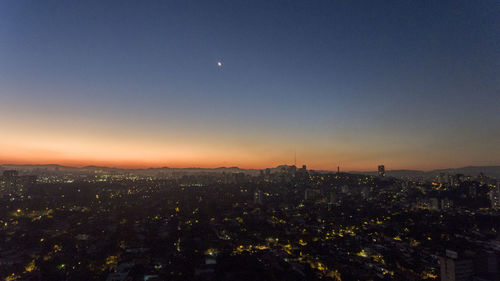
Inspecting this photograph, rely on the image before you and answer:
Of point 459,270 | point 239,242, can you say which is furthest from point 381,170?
point 239,242

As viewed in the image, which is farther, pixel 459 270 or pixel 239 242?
pixel 239 242

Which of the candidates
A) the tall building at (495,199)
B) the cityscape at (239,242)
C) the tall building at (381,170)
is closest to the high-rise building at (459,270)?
the cityscape at (239,242)

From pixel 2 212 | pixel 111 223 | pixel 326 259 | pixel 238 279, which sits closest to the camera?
pixel 238 279

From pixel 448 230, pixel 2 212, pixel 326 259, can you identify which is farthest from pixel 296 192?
pixel 2 212

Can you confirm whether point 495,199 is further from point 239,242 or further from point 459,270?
point 239,242

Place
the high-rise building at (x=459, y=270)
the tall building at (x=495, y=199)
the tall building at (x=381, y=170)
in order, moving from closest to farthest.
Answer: the high-rise building at (x=459, y=270) → the tall building at (x=495, y=199) → the tall building at (x=381, y=170)

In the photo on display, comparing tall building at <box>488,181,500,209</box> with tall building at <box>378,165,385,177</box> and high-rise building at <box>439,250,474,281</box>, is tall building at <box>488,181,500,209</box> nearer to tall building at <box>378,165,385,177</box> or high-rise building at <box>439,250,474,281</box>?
high-rise building at <box>439,250,474,281</box>

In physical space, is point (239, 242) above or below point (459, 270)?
below

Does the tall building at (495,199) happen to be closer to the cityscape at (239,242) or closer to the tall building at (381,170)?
the cityscape at (239,242)

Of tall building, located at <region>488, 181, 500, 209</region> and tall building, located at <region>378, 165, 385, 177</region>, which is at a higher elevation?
tall building, located at <region>378, 165, 385, 177</region>

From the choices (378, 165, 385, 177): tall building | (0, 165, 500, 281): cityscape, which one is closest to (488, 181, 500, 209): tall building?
(0, 165, 500, 281): cityscape

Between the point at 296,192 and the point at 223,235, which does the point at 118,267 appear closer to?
the point at 223,235
